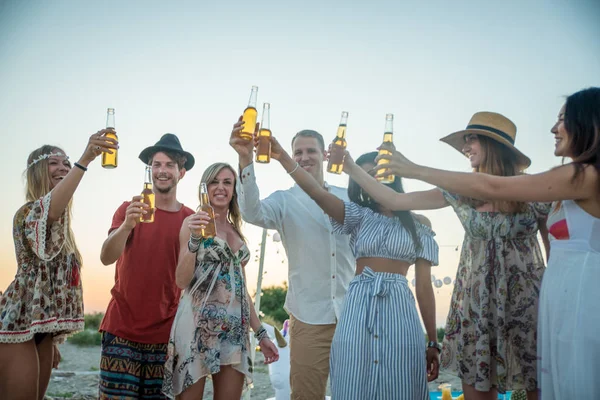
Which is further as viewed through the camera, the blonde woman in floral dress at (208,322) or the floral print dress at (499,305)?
the blonde woman in floral dress at (208,322)

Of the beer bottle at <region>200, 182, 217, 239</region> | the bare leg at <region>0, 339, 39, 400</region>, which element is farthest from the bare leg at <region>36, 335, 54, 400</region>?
the beer bottle at <region>200, 182, 217, 239</region>

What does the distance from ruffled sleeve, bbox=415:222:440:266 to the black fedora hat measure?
85.9 inches

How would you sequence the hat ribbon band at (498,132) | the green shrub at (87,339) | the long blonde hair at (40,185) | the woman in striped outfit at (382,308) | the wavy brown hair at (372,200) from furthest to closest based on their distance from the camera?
the green shrub at (87,339) → the long blonde hair at (40,185) → the wavy brown hair at (372,200) → the hat ribbon band at (498,132) → the woman in striped outfit at (382,308)

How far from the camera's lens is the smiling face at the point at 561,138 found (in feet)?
8.45

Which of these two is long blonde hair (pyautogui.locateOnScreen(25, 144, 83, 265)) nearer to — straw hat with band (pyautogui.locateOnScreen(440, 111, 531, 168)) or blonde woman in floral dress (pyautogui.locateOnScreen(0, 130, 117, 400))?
blonde woman in floral dress (pyautogui.locateOnScreen(0, 130, 117, 400))

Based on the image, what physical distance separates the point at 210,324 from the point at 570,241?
2352 mm

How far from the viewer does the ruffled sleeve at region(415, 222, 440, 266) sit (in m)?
3.53

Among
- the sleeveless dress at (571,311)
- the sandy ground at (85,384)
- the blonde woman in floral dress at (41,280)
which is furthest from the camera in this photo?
the sandy ground at (85,384)

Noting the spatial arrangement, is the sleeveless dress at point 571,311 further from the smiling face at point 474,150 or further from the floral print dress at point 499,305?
the smiling face at point 474,150

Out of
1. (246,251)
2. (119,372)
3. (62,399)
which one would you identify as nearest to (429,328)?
(246,251)

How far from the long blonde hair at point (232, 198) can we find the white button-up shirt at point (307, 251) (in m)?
0.13

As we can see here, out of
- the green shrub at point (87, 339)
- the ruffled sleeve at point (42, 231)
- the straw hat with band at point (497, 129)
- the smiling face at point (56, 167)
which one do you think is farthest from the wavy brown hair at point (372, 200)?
the green shrub at point (87, 339)

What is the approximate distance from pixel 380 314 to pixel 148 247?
192 centimetres

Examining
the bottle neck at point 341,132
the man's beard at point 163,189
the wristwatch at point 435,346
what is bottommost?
the wristwatch at point 435,346
